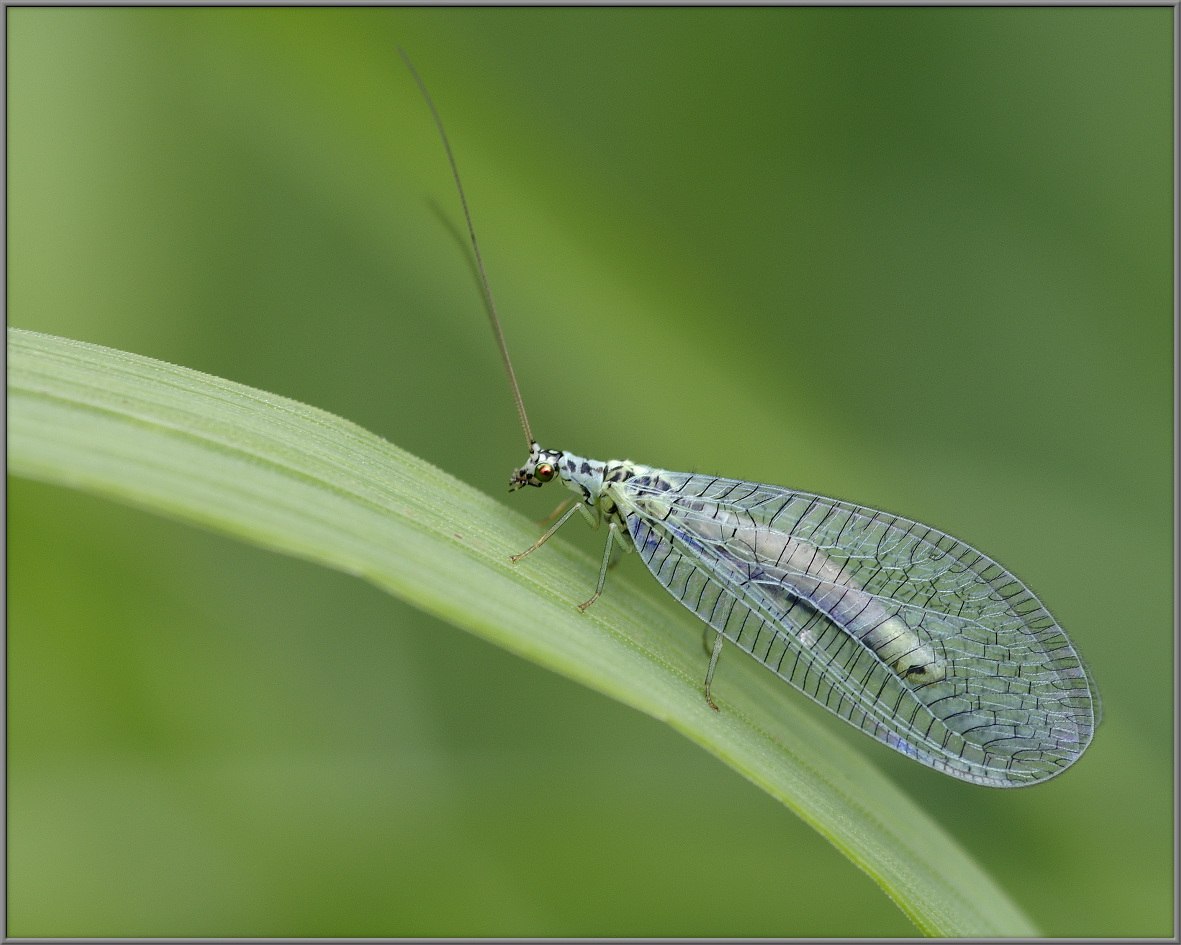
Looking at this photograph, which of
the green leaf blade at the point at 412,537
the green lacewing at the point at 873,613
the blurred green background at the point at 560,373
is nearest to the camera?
the green leaf blade at the point at 412,537

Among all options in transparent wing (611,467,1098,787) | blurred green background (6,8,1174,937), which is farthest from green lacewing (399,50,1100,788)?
blurred green background (6,8,1174,937)

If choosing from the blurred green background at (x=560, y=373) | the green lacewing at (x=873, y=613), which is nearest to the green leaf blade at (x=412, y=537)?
the green lacewing at (x=873, y=613)

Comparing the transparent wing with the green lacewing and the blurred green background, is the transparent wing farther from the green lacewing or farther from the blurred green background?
the blurred green background

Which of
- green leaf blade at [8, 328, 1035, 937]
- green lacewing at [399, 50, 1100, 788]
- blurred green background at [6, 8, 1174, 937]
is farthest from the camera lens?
blurred green background at [6, 8, 1174, 937]

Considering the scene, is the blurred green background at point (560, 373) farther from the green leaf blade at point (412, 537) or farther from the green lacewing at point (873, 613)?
the green leaf blade at point (412, 537)

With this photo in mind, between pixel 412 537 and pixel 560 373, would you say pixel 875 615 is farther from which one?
pixel 412 537

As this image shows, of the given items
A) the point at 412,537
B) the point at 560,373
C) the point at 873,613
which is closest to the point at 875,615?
the point at 873,613

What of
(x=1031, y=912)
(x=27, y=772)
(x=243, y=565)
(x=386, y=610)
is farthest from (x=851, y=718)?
(x=27, y=772)

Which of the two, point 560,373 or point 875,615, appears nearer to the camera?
point 875,615
